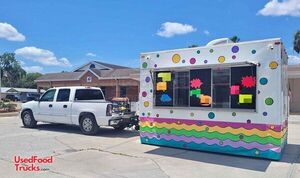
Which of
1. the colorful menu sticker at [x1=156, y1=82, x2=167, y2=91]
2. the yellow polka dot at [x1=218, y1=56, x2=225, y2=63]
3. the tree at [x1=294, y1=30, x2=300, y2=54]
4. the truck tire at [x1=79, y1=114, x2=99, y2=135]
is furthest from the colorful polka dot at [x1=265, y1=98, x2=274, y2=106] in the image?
the tree at [x1=294, y1=30, x2=300, y2=54]

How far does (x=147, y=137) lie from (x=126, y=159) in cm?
232

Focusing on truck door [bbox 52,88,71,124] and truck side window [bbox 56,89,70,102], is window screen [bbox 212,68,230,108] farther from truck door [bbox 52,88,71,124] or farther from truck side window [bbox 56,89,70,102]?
truck side window [bbox 56,89,70,102]

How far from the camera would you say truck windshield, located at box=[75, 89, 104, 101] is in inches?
541

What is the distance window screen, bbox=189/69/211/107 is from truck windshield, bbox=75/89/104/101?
18.6 feet

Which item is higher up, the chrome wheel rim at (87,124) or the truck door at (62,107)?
the truck door at (62,107)

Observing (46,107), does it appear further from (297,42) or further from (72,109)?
(297,42)

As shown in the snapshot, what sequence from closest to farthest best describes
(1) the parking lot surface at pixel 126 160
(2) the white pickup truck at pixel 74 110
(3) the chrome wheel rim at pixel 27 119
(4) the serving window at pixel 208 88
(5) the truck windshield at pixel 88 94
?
(1) the parking lot surface at pixel 126 160 < (4) the serving window at pixel 208 88 < (2) the white pickup truck at pixel 74 110 < (5) the truck windshield at pixel 88 94 < (3) the chrome wheel rim at pixel 27 119

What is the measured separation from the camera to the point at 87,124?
12.9 m

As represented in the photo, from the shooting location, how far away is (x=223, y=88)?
30.5 ft

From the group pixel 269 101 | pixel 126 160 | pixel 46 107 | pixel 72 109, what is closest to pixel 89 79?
pixel 46 107

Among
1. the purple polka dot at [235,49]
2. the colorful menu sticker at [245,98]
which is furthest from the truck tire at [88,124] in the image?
the purple polka dot at [235,49]

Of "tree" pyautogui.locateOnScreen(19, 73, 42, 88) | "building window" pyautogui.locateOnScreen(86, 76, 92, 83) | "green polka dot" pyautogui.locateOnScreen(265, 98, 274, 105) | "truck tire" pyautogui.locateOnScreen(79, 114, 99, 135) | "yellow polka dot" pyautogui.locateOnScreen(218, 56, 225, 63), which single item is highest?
"tree" pyautogui.locateOnScreen(19, 73, 42, 88)

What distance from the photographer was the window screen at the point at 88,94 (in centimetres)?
1373

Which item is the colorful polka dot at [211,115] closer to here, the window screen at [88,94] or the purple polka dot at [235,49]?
the purple polka dot at [235,49]
